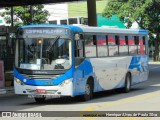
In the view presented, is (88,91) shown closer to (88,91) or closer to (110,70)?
(88,91)

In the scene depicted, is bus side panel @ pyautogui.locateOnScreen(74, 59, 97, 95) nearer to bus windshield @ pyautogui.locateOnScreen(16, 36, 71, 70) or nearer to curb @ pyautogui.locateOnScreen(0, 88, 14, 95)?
bus windshield @ pyautogui.locateOnScreen(16, 36, 71, 70)

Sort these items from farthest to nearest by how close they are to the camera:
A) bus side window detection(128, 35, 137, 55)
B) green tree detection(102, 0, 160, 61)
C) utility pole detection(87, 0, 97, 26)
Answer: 1. green tree detection(102, 0, 160, 61)
2. utility pole detection(87, 0, 97, 26)
3. bus side window detection(128, 35, 137, 55)

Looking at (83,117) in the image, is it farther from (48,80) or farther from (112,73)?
(112,73)

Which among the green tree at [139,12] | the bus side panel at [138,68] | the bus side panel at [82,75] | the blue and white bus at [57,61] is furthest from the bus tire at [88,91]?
the green tree at [139,12]

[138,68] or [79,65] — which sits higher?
[79,65]

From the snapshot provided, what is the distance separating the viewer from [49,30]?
17875 mm

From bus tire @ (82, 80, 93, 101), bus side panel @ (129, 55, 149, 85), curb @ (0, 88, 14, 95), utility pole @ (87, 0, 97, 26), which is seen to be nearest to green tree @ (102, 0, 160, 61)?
utility pole @ (87, 0, 97, 26)

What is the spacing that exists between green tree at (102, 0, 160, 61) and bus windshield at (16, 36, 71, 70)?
4170 cm

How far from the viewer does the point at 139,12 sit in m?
59.5

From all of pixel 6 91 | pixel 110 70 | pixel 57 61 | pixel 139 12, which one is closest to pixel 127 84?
pixel 110 70

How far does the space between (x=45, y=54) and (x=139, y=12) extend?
142 feet

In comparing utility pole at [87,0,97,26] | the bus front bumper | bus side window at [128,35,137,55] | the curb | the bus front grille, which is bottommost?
the curb

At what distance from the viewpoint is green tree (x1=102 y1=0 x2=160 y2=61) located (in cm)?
5934

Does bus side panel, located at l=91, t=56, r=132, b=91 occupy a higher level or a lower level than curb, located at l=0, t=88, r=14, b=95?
higher
